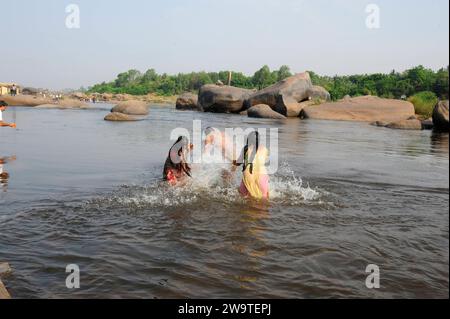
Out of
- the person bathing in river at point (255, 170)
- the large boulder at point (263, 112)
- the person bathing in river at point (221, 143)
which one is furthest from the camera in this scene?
the large boulder at point (263, 112)

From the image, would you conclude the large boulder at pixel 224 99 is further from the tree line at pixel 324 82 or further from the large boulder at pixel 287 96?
the tree line at pixel 324 82

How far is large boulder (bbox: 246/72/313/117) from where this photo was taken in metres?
27.1

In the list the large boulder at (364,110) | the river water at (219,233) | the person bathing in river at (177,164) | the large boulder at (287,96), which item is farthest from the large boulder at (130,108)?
the person bathing in river at (177,164)

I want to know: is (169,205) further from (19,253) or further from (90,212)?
(19,253)

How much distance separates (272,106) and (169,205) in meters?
23.2

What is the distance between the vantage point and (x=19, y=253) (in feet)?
12.2

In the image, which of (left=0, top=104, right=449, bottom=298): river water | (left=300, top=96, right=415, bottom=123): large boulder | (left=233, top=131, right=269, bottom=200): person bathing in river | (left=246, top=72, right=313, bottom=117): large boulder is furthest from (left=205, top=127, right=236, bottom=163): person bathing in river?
(left=246, top=72, right=313, bottom=117): large boulder

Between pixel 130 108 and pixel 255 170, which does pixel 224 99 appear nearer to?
pixel 130 108

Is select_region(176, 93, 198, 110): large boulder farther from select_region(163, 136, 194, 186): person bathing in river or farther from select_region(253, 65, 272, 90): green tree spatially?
select_region(253, 65, 272, 90): green tree

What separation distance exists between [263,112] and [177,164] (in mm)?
20440

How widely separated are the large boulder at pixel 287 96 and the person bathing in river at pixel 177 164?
69.0 feet

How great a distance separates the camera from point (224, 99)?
31016mm

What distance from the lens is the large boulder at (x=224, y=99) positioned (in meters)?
31.0
